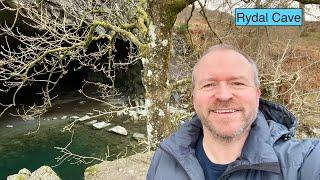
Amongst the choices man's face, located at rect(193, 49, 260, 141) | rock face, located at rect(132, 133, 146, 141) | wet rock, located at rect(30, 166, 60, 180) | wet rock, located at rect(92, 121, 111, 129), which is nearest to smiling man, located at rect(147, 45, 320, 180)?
man's face, located at rect(193, 49, 260, 141)

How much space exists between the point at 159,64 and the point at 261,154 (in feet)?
11.0

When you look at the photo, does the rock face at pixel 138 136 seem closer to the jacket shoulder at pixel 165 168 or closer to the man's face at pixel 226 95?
the jacket shoulder at pixel 165 168

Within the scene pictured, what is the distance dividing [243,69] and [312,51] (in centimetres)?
1357

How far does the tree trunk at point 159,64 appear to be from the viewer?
454 centimetres

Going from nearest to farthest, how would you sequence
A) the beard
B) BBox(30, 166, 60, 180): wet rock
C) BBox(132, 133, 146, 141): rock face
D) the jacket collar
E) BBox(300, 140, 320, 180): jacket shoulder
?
1. BBox(300, 140, 320, 180): jacket shoulder
2. the jacket collar
3. the beard
4. BBox(30, 166, 60, 180): wet rock
5. BBox(132, 133, 146, 141): rock face

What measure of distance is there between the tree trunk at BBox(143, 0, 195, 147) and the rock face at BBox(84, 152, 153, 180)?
0.42 meters

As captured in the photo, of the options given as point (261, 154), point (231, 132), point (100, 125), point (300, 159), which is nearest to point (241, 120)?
point (231, 132)

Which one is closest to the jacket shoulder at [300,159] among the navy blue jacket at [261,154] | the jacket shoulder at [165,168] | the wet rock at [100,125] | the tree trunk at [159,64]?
the navy blue jacket at [261,154]

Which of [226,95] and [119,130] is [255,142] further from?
[119,130]

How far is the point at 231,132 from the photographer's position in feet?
5.33

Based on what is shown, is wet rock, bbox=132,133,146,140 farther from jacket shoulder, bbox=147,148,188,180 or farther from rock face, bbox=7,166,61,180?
jacket shoulder, bbox=147,148,188,180

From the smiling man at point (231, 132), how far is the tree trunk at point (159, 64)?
2.88 m

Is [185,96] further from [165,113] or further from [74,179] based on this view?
[165,113]

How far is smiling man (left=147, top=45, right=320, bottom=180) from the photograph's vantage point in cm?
153
